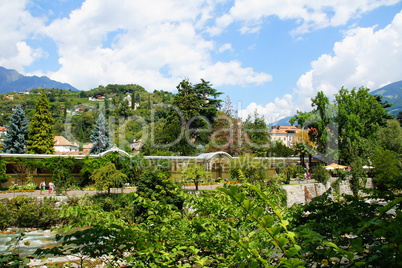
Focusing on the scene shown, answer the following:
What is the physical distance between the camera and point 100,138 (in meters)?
40.6

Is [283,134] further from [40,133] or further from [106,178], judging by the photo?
[106,178]

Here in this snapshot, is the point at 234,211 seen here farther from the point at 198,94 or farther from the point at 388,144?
the point at 198,94

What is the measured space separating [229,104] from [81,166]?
61.5ft

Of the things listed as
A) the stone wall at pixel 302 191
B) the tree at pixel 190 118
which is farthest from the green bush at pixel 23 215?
the tree at pixel 190 118

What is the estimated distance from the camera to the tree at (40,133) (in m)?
32.7

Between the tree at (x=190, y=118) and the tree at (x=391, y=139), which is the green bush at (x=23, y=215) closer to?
the tree at (x=190, y=118)

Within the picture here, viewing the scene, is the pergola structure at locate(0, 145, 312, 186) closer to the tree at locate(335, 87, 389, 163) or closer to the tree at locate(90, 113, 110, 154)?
the tree at locate(335, 87, 389, 163)

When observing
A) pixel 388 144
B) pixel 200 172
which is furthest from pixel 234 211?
pixel 388 144

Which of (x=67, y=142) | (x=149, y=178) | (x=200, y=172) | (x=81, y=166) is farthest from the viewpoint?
(x=67, y=142)

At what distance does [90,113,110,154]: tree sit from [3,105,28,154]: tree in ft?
27.7

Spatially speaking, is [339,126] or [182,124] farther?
[182,124]

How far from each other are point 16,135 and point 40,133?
12.0ft

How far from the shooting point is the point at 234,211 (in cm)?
338

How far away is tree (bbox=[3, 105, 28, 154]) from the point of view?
33.7 m
